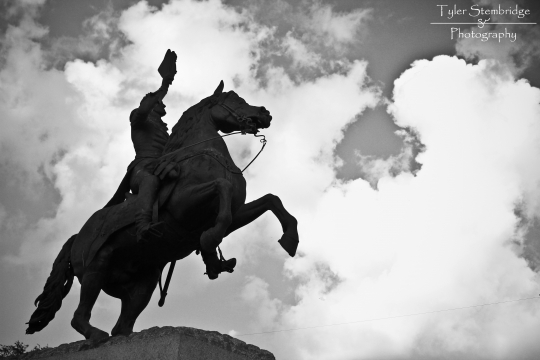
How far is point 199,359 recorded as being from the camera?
5906mm

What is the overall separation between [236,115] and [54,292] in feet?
11.0

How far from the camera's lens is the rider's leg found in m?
7.30

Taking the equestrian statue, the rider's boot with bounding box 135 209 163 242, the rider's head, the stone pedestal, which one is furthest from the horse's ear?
the stone pedestal

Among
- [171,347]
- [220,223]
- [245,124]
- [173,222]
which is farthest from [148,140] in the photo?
[171,347]

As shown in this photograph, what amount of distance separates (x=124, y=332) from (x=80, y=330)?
75 centimetres

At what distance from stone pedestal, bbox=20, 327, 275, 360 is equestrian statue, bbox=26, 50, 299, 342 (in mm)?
263

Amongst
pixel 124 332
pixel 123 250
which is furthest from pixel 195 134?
pixel 124 332

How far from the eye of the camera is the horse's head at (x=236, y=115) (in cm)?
812

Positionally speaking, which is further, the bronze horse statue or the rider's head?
the rider's head

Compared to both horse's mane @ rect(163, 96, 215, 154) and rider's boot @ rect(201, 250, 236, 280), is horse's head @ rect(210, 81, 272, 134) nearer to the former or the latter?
horse's mane @ rect(163, 96, 215, 154)

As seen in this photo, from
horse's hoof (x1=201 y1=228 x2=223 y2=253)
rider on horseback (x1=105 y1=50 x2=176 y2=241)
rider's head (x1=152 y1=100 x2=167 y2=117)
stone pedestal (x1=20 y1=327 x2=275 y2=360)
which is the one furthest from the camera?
rider's head (x1=152 y1=100 x2=167 y2=117)

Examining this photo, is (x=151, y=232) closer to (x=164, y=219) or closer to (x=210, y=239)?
(x=164, y=219)

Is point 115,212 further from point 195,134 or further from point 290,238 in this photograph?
point 290,238

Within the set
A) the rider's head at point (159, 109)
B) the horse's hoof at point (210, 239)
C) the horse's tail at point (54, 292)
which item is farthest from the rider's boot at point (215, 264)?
the rider's head at point (159, 109)
